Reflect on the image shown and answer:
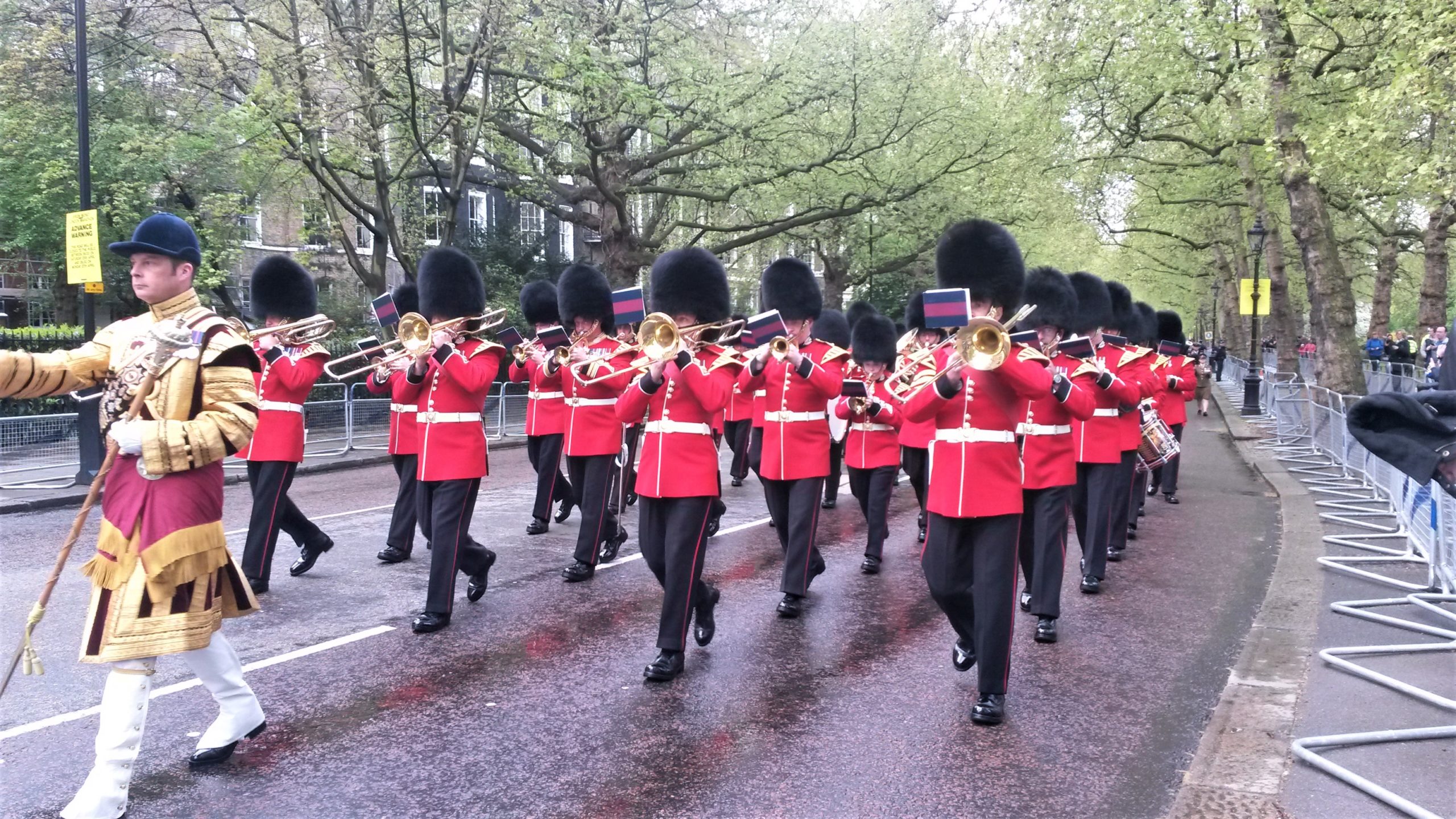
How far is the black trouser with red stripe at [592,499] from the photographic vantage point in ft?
25.8

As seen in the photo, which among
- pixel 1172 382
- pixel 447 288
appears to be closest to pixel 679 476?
pixel 447 288

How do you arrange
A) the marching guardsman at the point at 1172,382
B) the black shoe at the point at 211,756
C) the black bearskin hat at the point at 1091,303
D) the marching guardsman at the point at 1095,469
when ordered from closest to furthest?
the black shoe at the point at 211,756 < the marching guardsman at the point at 1095,469 < the black bearskin hat at the point at 1091,303 < the marching guardsman at the point at 1172,382

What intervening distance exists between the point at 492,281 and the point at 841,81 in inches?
394

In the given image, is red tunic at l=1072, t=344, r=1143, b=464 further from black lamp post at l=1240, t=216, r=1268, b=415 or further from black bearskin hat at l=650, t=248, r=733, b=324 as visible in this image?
black lamp post at l=1240, t=216, r=1268, b=415

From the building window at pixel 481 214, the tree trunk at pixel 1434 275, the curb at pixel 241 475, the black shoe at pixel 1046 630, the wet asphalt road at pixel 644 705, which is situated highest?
the building window at pixel 481 214

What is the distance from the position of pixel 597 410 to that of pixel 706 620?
271cm

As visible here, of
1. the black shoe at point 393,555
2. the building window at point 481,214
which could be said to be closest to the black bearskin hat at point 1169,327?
the black shoe at point 393,555

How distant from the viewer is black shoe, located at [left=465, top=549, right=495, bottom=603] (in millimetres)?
6902

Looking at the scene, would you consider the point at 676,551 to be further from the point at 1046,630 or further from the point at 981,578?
the point at 1046,630

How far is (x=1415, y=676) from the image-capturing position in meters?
5.39

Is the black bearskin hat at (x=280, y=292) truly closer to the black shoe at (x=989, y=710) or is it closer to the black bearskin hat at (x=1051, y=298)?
the black bearskin hat at (x=1051, y=298)

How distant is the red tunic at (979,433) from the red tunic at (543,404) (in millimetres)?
4543

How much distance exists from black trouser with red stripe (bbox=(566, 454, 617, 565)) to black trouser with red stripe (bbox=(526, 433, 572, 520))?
3.00 ft

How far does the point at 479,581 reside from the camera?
22.8ft
